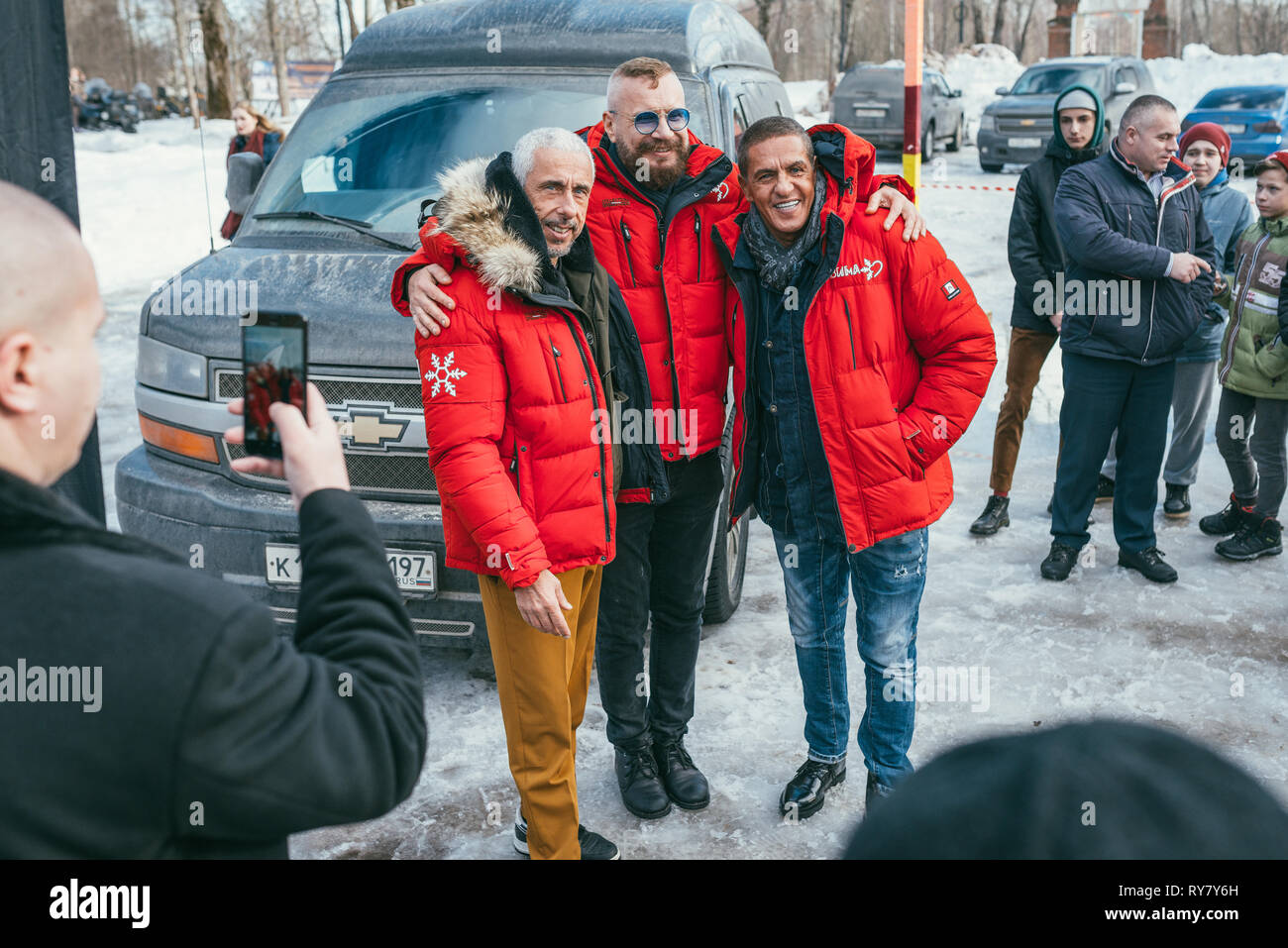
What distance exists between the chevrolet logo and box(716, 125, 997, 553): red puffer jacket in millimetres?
1392

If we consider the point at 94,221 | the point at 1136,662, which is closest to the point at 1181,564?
the point at 1136,662

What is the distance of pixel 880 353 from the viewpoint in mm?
3307

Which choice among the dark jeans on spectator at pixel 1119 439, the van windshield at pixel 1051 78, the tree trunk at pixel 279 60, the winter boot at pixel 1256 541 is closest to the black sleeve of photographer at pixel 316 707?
the dark jeans on spectator at pixel 1119 439

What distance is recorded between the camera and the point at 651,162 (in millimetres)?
3361

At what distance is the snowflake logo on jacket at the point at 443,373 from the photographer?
292 cm

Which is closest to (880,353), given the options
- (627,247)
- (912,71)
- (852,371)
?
(852,371)

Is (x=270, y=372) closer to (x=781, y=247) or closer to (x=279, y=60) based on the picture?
(x=781, y=247)

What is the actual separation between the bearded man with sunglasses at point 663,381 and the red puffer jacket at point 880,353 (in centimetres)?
12

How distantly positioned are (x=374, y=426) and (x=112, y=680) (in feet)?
9.85

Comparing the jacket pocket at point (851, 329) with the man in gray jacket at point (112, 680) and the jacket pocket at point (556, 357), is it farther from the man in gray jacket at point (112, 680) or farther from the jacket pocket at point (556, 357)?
the man in gray jacket at point (112, 680)

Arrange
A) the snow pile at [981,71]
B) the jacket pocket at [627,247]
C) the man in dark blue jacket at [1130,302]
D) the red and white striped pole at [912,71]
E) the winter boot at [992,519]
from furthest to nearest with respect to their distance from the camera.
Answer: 1. the snow pile at [981,71]
2. the red and white striped pole at [912,71]
3. the winter boot at [992,519]
4. the man in dark blue jacket at [1130,302]
5. the jacket pocket at [627,247]

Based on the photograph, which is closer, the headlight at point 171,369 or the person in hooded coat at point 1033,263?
the headlight at point 171,369

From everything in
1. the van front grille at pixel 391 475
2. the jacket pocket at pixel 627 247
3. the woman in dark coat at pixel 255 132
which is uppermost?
the woman in dark coat at pixel 255 132
